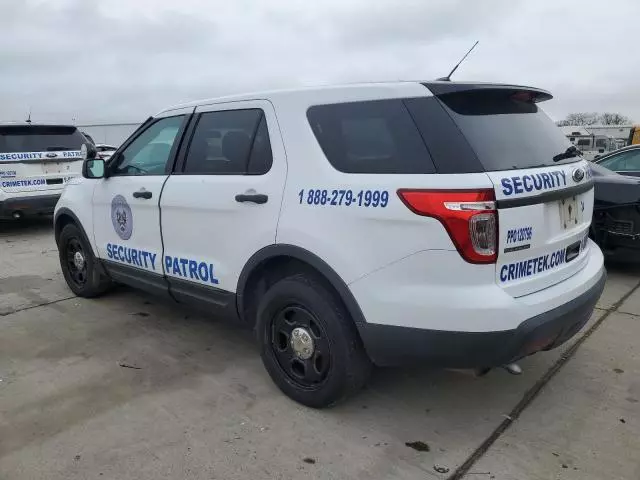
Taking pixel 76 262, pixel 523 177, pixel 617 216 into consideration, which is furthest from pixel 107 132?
pixel 523 177

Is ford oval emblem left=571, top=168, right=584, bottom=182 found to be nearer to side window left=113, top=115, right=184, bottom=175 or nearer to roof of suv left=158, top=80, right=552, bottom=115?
roof of suv left=158, top=80, right=552, bottom=115

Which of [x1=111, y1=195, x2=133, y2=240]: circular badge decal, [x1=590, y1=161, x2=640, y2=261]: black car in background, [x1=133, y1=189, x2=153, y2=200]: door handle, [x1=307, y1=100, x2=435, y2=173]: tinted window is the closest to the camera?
[x1=307, y1=100, x2=435, y2=173]: tinted window

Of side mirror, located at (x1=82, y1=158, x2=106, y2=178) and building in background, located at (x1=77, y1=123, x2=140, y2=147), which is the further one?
building in background, located at (x1=77, y1=123, x2=140, y2=147)

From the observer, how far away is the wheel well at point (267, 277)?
3.03 m

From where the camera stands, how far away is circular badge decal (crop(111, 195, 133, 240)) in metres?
4.31

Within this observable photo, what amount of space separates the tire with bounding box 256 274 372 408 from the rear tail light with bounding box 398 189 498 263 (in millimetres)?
751

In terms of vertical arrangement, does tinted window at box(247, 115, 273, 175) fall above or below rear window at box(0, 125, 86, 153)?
below

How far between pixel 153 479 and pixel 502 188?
2.09 metres

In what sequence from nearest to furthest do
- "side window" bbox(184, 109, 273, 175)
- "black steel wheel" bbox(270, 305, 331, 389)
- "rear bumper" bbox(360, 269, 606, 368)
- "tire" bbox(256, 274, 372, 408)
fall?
"rear bumper" bbox(360, 269, 606, 368)
"tire" bbox(256, 274, 372, 408)
"black steel wheel" bbox(270, 305, 331, 389)
"side window" bbox(184, 109, 273, 175)

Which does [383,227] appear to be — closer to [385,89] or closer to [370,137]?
[370,137]

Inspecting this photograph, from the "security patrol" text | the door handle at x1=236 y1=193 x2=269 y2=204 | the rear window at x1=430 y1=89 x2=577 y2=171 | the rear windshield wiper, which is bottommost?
the door handle at x1=236 y1=193 x2=269 y2=204

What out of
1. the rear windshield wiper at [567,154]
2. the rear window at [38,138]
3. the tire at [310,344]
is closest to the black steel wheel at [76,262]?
the tire at [310,344]

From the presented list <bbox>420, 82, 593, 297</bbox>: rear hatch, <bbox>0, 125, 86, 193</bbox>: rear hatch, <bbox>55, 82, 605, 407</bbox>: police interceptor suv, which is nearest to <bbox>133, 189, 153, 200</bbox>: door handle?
<bbox>55, 82, 605, 407</bbox>: police interceptor suv

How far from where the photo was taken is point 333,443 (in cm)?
285
